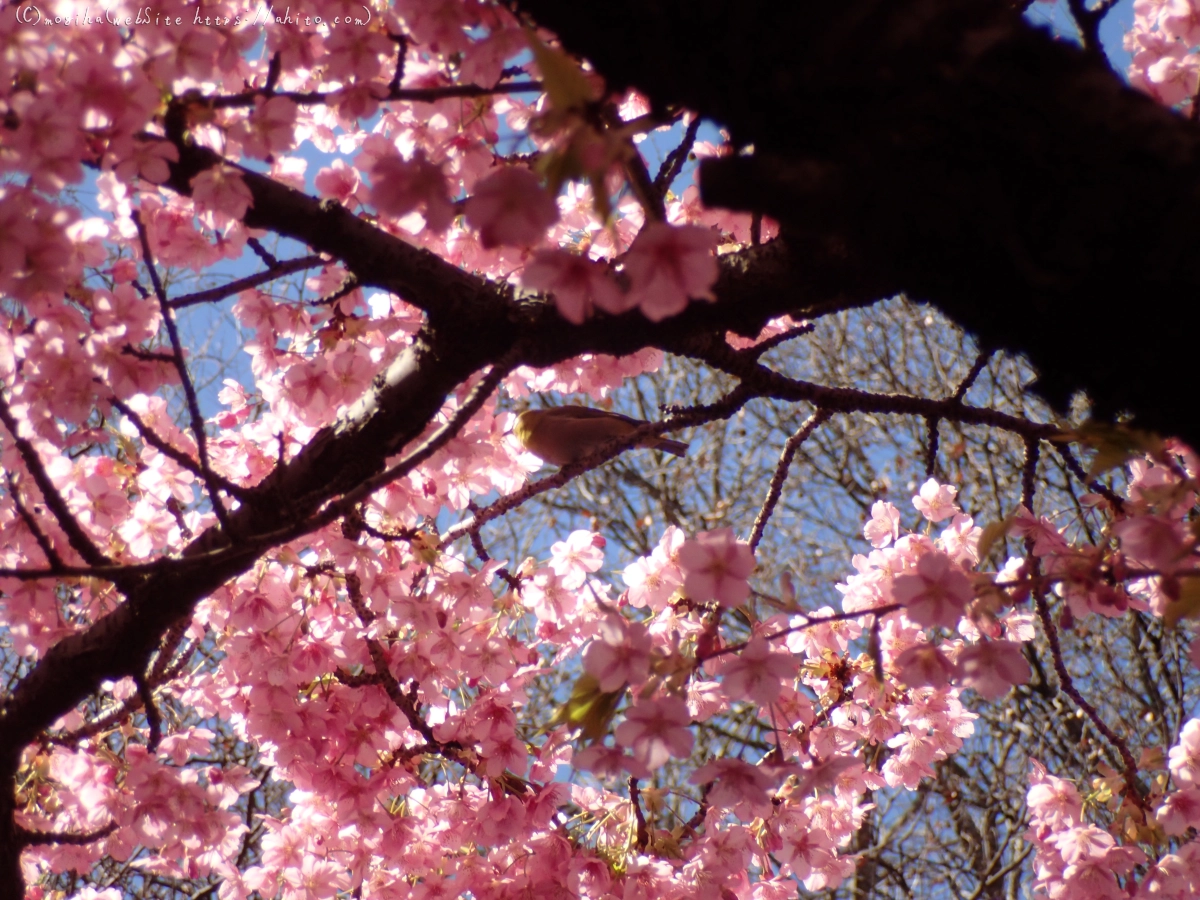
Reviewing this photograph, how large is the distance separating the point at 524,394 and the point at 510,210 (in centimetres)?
215

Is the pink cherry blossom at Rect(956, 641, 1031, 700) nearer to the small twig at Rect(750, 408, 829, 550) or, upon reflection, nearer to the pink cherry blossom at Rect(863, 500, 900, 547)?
the small twig at Rect(750, 408, 829, 550)

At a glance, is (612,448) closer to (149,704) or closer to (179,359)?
(179,359)

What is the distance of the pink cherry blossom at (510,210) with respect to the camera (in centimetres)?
107

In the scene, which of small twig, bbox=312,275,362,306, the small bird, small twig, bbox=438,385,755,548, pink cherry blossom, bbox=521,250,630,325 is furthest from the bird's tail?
pink cherry blossom, bbox=521,250,630,325

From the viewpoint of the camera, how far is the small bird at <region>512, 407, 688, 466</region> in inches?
145

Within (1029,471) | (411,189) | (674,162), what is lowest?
(411,189)

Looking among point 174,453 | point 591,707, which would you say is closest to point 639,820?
point 591,707

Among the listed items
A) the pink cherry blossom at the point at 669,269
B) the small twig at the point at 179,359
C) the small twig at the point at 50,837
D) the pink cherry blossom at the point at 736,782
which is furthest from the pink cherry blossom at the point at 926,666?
the small twig at the point at 50,837

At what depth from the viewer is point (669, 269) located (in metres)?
1.16

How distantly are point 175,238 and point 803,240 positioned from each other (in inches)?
52.8

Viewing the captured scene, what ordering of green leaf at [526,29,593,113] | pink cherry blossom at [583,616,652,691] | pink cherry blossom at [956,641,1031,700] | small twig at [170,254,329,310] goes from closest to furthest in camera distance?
green leaf at [526,29,593,113] → pink cherry blossom at [583,616,652,691] → pink cherry blossom at [956,641,1031,700] → small twig at [170,254,329,310]

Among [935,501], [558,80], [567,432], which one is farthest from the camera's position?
[567,432]

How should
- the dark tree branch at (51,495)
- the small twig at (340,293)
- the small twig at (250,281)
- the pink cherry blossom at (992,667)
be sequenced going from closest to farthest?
the pink cherry blossom at (992,667), the dark tree branch at (51,495), the small twig at (250,281), the small twig at (340,293)

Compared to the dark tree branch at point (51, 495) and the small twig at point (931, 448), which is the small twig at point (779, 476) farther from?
the dark tree branch at point (51, 495)
